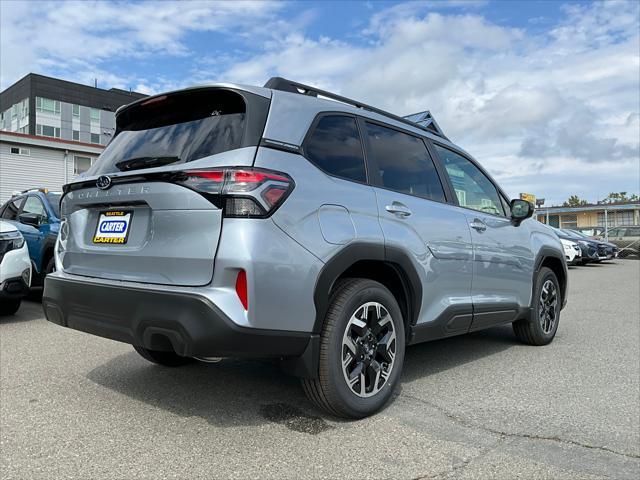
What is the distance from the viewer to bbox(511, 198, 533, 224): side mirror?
5.00 meters

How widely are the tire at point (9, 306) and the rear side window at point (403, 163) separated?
509cm

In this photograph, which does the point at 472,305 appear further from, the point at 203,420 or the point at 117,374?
the point at 117,374

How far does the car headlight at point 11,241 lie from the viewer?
6156 millimetres

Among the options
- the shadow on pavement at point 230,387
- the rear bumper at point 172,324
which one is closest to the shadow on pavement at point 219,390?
the shadow on pavement at point 230,387

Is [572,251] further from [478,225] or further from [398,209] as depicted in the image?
[398,209]

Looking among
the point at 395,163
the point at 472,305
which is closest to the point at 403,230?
the point at 395,163

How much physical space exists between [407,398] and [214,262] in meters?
1.82

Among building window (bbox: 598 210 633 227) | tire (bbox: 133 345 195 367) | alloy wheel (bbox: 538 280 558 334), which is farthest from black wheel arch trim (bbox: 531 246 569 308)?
building window (bbox: 598 210 633 227)

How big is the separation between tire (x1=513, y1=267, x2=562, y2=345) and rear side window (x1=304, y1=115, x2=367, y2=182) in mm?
2770

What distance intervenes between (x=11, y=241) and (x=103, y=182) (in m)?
3.83

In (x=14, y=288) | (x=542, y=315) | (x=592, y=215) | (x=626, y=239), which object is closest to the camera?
(x=542, y=315)

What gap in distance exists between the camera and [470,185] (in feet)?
15.6

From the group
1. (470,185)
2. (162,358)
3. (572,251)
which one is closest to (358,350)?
(162,358)

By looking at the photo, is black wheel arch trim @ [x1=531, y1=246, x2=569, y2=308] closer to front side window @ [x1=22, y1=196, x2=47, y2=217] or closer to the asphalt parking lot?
the asphalt parking lot
